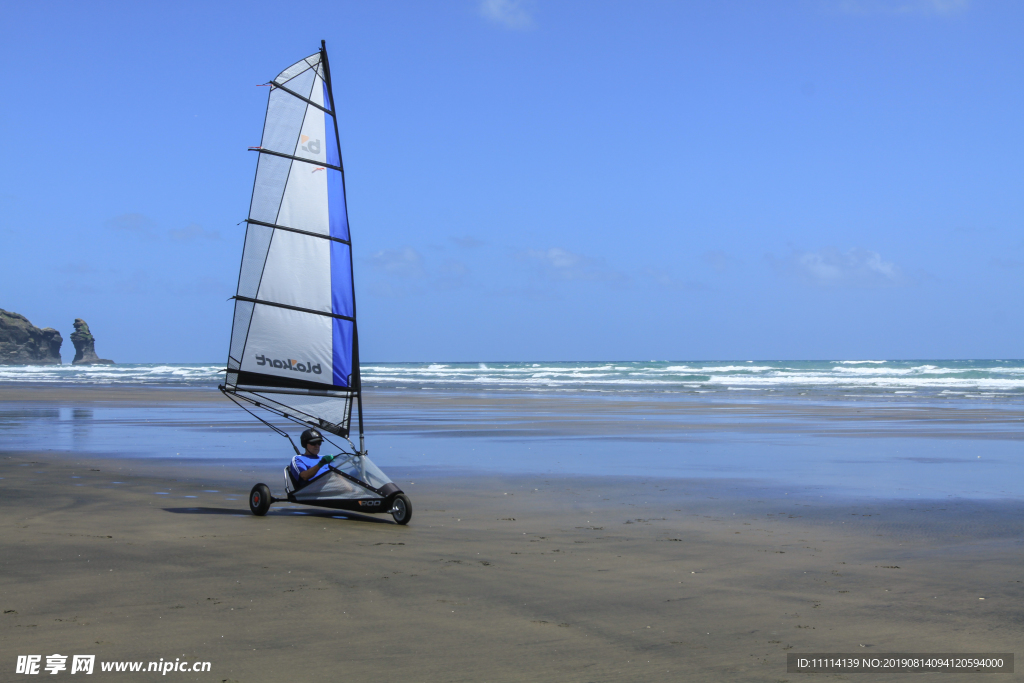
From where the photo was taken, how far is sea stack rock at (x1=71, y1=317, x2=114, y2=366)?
480 ft

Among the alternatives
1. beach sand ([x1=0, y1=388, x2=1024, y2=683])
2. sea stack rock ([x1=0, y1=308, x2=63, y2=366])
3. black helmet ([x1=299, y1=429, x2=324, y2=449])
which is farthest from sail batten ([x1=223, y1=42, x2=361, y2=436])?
sea stack rock ([x1=0, y1=308, x2=63, y2=366])

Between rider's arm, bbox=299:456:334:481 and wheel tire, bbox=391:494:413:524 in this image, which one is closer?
wheel tire, bbox=391:494:413:524

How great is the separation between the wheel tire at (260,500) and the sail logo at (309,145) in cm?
375

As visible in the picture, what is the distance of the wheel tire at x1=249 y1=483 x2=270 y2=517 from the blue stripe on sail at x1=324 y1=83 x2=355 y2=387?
1.53m

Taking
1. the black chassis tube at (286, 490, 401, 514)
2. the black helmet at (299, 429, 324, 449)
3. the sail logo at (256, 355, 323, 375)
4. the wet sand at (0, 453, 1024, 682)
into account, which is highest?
the sail logo at (256, 355, 323, 375)

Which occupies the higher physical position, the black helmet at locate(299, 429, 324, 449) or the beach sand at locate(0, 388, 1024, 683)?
the black helmet at locate(299, 429, 324, 449)

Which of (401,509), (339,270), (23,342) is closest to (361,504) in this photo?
(401,509)

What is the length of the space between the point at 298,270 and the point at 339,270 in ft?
1.51

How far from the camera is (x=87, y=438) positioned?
60.0 feet

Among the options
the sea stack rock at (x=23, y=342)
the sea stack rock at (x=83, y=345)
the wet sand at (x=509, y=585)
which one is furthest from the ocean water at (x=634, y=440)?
the sea stack rock at (x=83, y=345)

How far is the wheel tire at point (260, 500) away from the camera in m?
9.20

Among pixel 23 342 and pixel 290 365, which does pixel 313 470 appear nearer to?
pixel 290 365

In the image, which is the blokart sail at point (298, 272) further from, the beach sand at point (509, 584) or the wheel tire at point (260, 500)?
the beach sand at point (509, 584)

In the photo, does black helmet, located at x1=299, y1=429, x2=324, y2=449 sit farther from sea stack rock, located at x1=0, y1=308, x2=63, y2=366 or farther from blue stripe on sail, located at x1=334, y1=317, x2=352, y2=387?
sea stack rock, located at x1=0, y1=308, x2=63, y2=366
